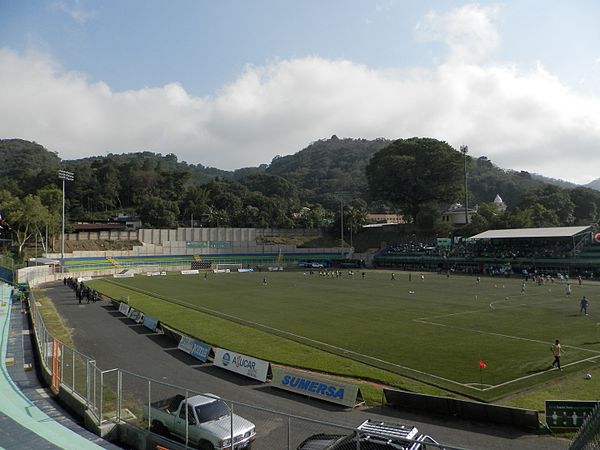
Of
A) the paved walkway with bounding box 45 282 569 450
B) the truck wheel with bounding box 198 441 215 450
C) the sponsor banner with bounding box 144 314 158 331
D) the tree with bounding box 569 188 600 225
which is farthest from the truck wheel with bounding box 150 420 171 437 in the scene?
the tree with bounding box 569 188 600 225

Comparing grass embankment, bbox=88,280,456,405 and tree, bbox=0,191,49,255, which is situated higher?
tree, bbox=0,191,49,255

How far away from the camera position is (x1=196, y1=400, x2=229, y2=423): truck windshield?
12.5 m

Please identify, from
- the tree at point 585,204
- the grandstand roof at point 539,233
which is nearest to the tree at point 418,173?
the grandstand roof at point 539,233

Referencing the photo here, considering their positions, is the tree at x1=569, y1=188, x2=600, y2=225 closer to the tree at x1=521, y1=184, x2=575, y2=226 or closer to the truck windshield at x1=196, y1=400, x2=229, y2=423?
the tree at x1=521, y1=184, x2=575, y2=226

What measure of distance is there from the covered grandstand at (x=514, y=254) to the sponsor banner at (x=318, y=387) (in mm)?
63298

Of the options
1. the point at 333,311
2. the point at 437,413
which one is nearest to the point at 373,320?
the point at 333,311

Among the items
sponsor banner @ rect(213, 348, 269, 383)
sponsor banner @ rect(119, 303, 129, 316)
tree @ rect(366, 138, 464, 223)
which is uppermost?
tree @ rect(366, 138, 464, 223)

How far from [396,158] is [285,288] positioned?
66562 millimetres

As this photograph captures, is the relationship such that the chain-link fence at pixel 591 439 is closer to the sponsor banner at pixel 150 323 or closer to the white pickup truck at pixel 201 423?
the white pickup truck at pixel 201 423

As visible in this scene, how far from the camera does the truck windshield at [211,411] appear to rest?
12.5 metres

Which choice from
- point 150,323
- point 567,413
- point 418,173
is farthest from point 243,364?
point 418,173

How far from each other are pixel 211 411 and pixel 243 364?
8717 mm

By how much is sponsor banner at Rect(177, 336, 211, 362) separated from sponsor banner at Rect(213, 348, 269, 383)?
0.83 metres

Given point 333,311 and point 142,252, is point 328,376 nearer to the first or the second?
point 333,311
